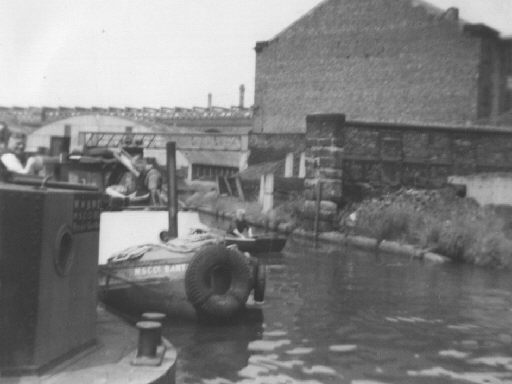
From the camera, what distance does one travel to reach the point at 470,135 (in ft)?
76.8

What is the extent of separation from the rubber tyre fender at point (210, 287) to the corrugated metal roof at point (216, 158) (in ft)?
94.1

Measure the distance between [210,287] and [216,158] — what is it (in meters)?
29.8

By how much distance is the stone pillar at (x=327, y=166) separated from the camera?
72.6 feet

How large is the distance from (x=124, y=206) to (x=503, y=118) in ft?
75.7

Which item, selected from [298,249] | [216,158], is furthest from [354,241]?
[216,158]

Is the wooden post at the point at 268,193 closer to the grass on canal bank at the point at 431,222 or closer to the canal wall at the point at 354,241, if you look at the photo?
the grass on canal bank at the point at 431,222

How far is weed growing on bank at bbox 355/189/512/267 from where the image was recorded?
55.4ft

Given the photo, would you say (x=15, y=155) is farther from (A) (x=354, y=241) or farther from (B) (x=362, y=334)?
(A) (x=354, y=241)

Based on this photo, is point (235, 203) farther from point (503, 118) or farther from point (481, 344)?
point (481, 344)

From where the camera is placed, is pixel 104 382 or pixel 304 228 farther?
pixel 304 228

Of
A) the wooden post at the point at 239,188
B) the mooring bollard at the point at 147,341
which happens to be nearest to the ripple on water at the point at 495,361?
the mooring bollard at the point at 147,341

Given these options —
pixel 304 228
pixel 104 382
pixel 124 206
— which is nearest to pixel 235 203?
pixel 304 228

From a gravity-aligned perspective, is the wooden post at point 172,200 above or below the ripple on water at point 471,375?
above

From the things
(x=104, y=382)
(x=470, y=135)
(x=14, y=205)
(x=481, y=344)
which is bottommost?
(x=481, y=344)
